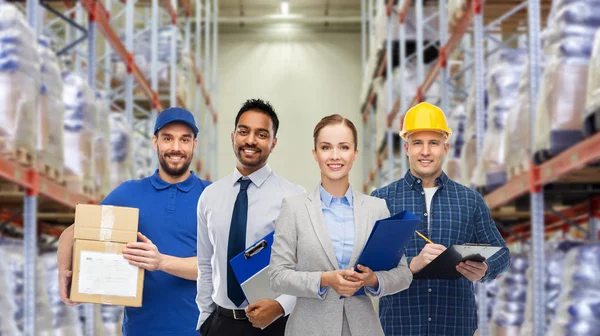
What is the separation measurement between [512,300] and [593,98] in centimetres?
297

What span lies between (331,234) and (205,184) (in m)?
1.05

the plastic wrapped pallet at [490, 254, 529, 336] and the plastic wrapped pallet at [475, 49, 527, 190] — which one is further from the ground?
the plastic wrapped pallet at [475, 49, 527, 190]

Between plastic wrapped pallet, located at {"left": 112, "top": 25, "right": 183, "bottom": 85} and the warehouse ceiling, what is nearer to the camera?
plastic wrapped pallet, located at {"left": 112, "top": 25, "right": 183, "bottom": 85}

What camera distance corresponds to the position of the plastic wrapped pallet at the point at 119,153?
34.4ft

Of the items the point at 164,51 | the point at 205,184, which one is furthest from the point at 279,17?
the point at 205,184

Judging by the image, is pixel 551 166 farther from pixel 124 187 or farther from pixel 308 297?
pixel 308 297

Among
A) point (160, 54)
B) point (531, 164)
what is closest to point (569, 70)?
point (531, 164)

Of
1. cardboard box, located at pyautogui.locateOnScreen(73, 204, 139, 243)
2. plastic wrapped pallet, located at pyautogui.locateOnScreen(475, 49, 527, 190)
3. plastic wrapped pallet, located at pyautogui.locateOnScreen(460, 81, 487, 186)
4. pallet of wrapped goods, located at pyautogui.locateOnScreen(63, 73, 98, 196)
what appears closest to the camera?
cardboard box, located at pyautogui.locateOnScreen(73, 204, 139, 243)

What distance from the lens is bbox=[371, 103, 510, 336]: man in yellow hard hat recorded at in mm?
2775

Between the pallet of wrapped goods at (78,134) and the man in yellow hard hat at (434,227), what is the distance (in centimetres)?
560

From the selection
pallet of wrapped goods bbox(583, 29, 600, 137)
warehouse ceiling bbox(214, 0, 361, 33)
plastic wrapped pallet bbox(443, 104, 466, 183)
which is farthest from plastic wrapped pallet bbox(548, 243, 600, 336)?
warehouse ceiling bbox(214, 0, 361, 33)

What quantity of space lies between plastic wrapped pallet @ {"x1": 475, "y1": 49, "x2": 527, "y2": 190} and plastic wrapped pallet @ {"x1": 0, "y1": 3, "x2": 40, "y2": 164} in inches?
155

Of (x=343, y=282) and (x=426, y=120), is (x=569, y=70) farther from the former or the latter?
(x=343, y=282)

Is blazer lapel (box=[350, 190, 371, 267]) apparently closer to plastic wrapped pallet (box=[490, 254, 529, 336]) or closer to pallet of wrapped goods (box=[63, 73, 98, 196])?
plastic wrapped pallet (box=[490, 254, 529, 336])
